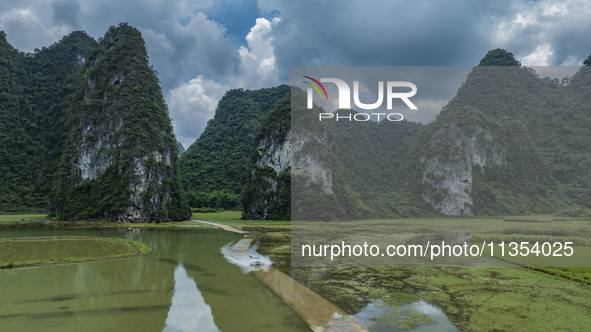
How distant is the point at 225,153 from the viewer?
72.8m

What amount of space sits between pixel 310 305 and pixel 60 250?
14.1 m

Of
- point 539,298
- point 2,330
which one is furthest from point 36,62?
point 539,298

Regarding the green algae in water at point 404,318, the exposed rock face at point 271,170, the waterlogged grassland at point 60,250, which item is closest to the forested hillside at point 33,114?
the exposed rock face at point 271,170

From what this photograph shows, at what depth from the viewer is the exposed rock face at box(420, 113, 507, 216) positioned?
2372 inches

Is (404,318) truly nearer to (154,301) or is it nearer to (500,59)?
(154,301)

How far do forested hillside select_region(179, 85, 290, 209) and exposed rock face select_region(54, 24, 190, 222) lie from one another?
58.0 ft

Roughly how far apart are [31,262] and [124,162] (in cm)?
2746

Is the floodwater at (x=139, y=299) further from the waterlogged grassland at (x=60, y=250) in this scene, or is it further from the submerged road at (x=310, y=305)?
the waterlogged grassland at (x=60, y=250)

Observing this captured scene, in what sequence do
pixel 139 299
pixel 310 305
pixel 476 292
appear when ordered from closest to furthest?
pixel 310 305 → pixel 139 299 → pixel 476 292

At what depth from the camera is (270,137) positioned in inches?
1972

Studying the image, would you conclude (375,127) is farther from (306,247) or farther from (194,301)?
(194,301)

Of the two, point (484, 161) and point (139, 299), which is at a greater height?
point (484, 161)

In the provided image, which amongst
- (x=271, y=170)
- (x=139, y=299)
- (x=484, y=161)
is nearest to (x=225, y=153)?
(x=271, y=170)

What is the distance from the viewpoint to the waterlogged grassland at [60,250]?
13.1 m
